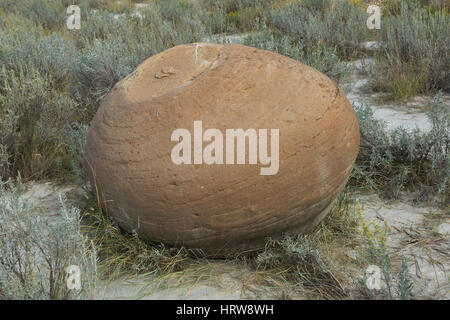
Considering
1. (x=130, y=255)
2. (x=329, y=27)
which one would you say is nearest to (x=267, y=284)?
(x=130, y=255)

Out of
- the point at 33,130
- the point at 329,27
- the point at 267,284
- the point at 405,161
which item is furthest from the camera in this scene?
the point at 329,27

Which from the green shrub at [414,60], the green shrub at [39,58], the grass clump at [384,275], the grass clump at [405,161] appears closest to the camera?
the grass clump at [384,275]

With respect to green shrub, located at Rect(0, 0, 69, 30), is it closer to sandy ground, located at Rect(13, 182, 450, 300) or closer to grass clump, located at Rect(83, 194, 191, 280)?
grass clump, located at Rect(83, 194, 191, 280)

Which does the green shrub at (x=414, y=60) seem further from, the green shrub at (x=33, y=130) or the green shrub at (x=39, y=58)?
the green shrub at (x=39, y=58)

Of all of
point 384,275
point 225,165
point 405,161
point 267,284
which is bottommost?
point 405,161

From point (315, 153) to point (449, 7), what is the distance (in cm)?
674

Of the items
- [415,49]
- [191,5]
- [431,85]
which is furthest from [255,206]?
→ [191,5]

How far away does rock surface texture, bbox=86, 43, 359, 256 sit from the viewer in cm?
235

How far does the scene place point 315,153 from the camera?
2.42 metres

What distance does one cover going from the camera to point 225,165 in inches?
91.0

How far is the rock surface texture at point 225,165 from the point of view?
235 cm

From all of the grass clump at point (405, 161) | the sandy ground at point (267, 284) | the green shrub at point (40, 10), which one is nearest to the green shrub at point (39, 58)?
the sandy ground at point (267, 284)

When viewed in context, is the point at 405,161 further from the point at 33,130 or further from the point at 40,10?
the point at 40,10

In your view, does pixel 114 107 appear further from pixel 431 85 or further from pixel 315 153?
pixel 431 85
